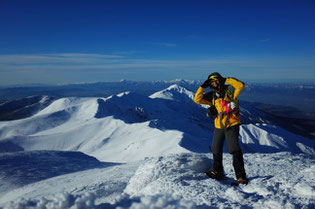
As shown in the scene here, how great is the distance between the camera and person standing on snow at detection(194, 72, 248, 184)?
13.8ft

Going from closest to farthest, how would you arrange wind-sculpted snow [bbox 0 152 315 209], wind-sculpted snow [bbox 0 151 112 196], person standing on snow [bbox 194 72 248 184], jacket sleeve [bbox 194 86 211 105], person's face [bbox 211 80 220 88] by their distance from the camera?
wind-sculpted snow [bbox 0 152 315 209], person standing on snow [bbox 194 72 248 184], person's face [bbox 211 80 220 88], jacket sleeve [bbox 194 86 211 105], wind-sculpted snow [bbox 0 151 112 196]

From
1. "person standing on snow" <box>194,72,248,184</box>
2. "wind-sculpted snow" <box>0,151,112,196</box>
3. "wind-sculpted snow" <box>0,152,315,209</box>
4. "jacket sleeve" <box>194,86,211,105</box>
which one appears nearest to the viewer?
"wind-sculpted snow" <box>0,152,315,209</box>

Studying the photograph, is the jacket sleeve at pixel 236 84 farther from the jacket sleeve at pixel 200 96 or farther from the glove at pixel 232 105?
the jacket sleeve at pixel 200 96

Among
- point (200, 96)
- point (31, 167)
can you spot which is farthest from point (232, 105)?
point (31, 167)

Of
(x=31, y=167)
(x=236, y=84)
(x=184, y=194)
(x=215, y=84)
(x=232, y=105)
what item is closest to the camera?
(x=184, y=194)

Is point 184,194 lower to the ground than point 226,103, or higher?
lower

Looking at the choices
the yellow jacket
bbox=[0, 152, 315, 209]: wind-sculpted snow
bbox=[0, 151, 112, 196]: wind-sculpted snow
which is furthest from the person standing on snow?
bbox=[0, 151, 112, 196]: wind-sculpted snow

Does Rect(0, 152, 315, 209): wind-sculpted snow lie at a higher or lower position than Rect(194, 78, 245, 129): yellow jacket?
lower

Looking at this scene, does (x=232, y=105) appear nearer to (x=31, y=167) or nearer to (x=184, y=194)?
(x=184, y=194)

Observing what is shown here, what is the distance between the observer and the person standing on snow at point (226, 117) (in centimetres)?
421

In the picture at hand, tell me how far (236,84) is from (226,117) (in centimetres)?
72

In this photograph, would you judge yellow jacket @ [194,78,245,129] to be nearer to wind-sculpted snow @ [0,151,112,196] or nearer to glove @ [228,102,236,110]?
glove @ [228,102,236,110]

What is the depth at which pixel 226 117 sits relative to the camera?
14.1 ft

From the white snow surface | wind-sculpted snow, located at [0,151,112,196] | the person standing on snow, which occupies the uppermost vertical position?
the person standing on snow
